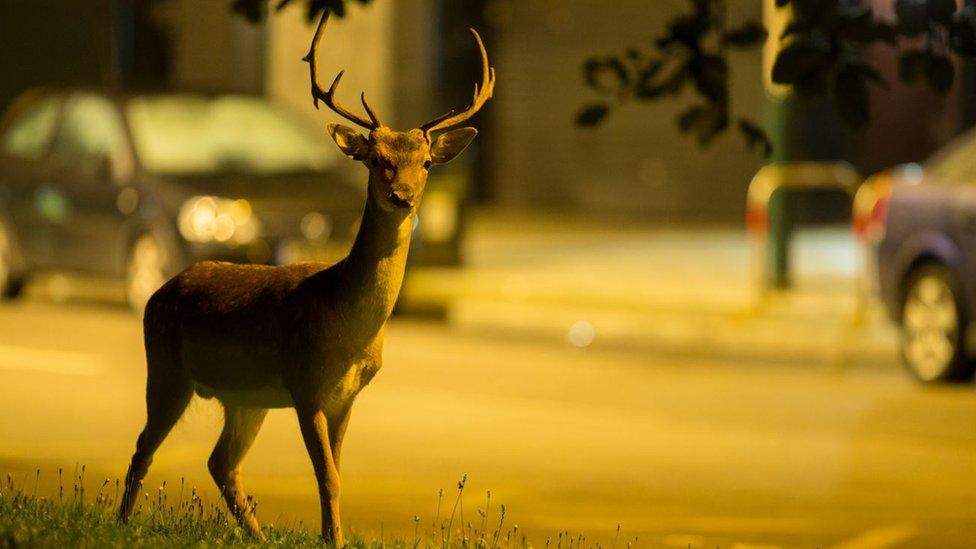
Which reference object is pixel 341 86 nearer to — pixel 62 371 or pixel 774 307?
pixel 774 307

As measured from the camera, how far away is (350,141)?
22.7 feet

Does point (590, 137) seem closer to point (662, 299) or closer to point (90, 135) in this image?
point (662, 299)

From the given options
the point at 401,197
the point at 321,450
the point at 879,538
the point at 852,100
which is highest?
the point at 852,100

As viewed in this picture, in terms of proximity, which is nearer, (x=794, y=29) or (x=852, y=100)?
(x=852, y=100)

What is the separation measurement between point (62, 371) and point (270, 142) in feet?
13.6

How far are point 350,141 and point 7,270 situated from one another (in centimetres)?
1201

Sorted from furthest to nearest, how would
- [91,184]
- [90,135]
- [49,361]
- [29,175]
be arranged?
[29,175], [90,135], [91,184], [49,361]

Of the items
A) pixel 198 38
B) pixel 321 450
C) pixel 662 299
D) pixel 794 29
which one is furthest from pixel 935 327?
pixel 198 38

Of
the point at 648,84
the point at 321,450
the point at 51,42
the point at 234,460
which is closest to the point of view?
the point at 321,450

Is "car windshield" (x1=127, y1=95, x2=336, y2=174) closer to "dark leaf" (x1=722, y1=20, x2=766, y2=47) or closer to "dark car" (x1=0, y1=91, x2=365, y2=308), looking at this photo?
"dark car" (x1=0, y1=91, x2=365, y2=308)

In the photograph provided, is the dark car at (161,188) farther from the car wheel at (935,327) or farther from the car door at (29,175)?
the car wheel at (935,327)

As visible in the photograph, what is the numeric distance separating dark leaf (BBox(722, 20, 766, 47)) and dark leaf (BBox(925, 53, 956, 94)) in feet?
2.25

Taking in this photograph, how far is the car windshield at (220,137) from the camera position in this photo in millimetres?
17469

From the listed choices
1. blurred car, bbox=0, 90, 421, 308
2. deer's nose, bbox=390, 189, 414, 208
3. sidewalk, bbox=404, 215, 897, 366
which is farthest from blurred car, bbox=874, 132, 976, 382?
deer's nose, bbox=390, 189, 414, 208
